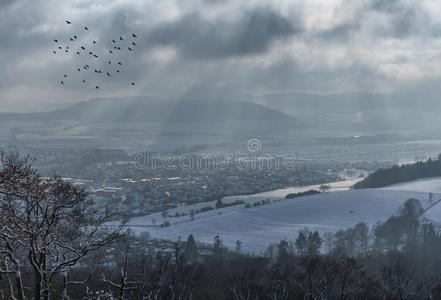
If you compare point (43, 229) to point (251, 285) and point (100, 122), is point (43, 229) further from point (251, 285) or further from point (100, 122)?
point (100, 122)

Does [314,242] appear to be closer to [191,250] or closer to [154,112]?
[191,250]

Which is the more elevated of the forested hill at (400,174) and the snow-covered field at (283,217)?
the forested hill at (400,174)

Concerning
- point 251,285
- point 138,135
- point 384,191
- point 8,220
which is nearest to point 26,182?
point 8,220

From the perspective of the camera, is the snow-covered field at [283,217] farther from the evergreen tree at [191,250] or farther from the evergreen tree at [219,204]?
the evergreen tree at [191,250]
